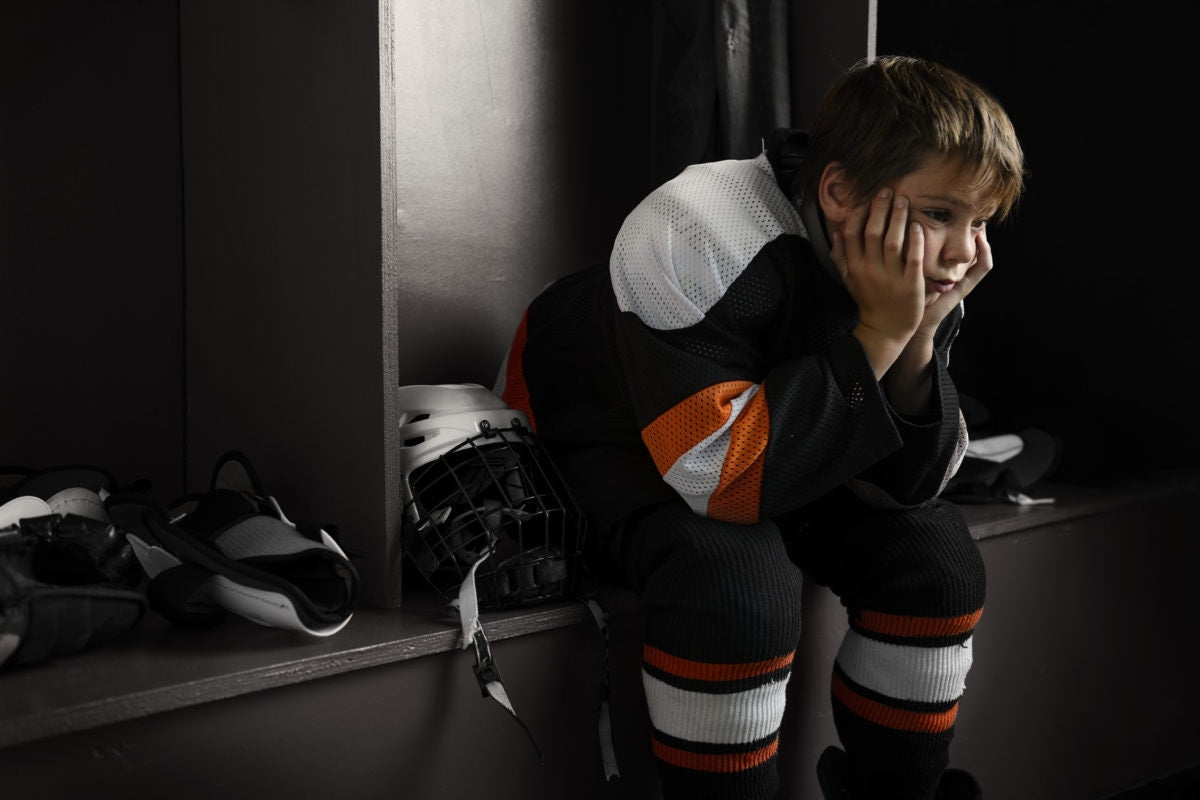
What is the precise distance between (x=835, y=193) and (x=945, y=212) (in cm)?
10

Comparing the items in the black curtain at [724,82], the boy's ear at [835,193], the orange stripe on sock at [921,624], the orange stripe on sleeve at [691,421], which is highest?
the black curtain at [724,82]

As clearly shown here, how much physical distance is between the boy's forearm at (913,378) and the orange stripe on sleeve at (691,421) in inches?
7.0

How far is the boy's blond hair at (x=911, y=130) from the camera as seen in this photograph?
1.00m

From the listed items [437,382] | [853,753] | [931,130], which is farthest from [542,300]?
[853,753]

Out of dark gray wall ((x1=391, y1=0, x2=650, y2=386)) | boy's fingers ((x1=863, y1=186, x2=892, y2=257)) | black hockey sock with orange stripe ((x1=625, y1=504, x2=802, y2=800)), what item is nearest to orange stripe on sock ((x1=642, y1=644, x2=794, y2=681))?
black hockey sock with orange stripe ((x1=625, y1=504, x2=802, y2=800))

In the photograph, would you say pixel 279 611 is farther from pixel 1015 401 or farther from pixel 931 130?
pixel 1015 401

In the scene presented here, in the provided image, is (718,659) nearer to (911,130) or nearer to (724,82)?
(911,130)

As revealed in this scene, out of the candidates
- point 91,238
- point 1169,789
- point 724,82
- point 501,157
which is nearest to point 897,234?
point 724,82

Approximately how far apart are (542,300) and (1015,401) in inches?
39.3

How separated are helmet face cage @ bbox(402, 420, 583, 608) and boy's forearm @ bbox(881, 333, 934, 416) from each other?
334 mm

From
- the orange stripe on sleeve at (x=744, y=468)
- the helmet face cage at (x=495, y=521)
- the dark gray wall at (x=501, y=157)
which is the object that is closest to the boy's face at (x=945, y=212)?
the orange stripe on sleeve at (x=744, y=468)

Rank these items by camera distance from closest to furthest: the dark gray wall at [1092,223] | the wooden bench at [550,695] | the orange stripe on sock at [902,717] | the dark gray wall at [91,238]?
the wooden bench at [550,695] < the orange stripe on sock at [902,717] < the dark gray wall at [91,238] < the dark gray wall at [1092,223]

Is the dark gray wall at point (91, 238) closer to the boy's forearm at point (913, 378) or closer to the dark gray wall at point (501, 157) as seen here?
the dark gray wall at point (501, 157)

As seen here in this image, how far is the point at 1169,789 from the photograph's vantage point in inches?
61.9
